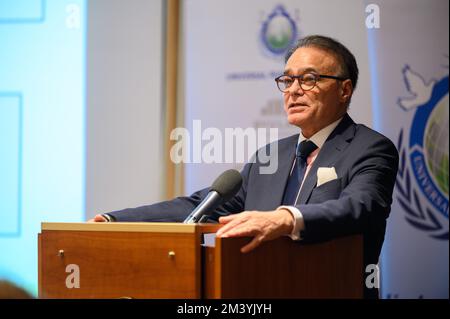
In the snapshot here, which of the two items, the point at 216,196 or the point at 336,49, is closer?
the point at 216,196

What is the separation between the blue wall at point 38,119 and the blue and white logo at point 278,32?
1.38 metres

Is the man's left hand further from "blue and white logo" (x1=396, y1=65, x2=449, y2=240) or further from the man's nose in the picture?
"blue and white logo" (x1=396, y1=65, x2=449, y2=240)

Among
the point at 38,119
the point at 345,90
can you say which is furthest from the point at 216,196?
the point at 38,119

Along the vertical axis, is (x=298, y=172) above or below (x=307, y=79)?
below

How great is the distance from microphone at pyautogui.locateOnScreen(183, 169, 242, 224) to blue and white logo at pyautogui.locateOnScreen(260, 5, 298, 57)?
101 inches

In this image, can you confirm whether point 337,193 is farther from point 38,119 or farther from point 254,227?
point 38,119

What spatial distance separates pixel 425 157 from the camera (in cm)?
459

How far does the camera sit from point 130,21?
488cm

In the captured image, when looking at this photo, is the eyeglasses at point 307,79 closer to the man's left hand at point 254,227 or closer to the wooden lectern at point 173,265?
the wooden lectern at point 173,265

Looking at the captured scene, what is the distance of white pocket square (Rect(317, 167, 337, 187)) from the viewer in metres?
2.49

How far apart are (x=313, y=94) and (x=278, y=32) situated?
6.32 feet

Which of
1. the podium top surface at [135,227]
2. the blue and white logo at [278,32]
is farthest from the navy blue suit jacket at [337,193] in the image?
the blue and white logo at [278,32]

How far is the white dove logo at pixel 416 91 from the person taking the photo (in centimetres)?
459
